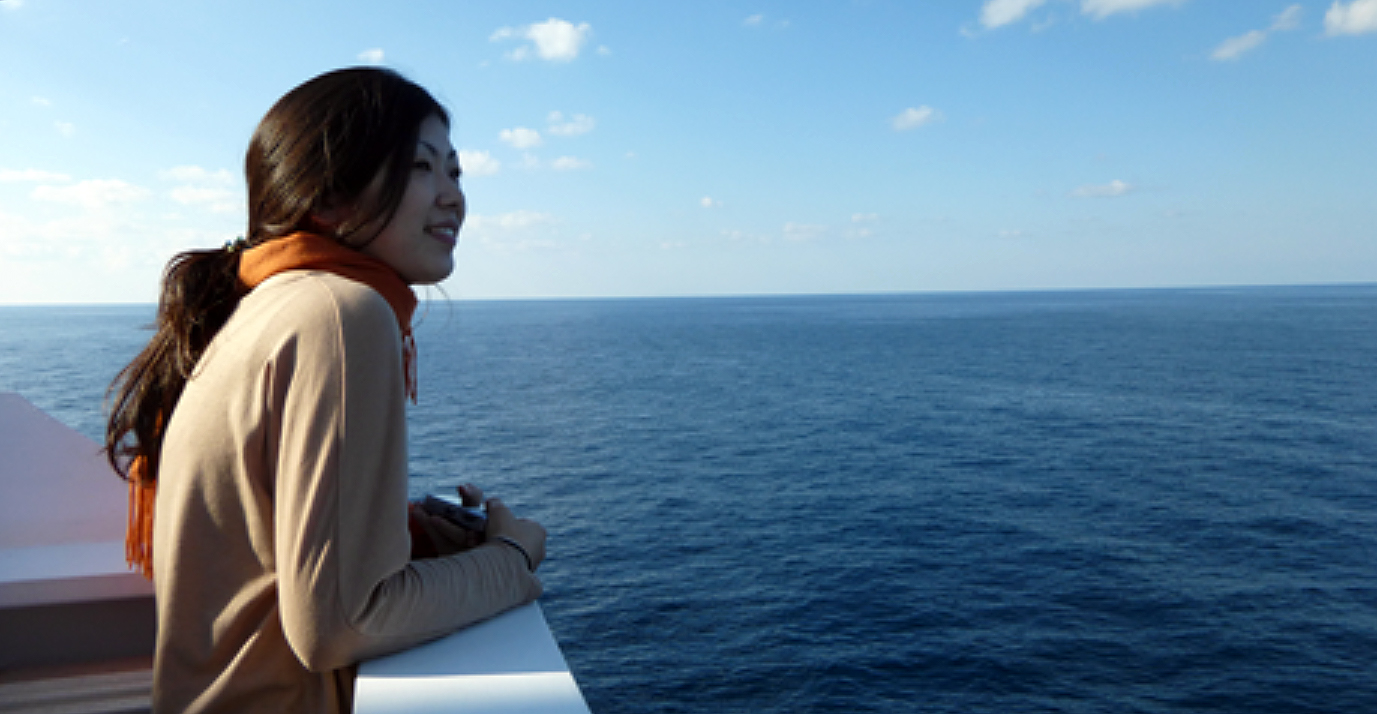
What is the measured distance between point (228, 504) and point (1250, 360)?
90.4 m

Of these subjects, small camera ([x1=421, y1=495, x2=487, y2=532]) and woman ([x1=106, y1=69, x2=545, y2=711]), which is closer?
woman ([x1=106, y1=69, x2=545, y2=711])

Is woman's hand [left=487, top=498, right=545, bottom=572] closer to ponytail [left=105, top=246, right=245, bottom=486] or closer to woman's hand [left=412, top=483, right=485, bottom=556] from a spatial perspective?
woman's hand [left=412, top=483, right=485, bottom=556]

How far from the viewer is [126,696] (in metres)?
2.45

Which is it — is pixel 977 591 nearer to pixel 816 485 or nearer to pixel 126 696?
pixel 816 485

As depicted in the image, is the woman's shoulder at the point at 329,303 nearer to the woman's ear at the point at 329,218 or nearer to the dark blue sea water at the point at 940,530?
the woman's ear at the point at 329,218

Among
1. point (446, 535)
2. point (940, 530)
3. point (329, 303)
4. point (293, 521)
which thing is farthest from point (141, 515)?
point (940, 530)

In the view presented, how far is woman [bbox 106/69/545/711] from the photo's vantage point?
54.4 inches

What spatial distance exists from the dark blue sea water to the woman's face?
19690mm

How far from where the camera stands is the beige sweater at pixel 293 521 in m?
1.37

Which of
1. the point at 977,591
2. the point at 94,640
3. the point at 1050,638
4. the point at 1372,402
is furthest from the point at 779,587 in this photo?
the point at 1372,402

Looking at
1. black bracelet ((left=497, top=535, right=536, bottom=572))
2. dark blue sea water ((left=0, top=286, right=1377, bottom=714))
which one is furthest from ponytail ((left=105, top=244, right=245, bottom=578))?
dark blue sea water ((left=0, top=286, right=1377, bottom=714))

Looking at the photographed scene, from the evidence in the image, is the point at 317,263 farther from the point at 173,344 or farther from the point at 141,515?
the point at 141,515

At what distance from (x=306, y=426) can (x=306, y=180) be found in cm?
56

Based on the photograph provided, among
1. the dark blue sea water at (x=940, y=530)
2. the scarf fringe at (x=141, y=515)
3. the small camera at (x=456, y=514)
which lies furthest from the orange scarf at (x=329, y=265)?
the dark blue sea water at (x=940, y=530)
